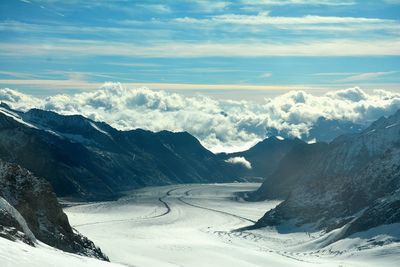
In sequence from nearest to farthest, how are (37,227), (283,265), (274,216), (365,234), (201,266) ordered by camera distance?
(37,227), (201,266), (283,265), (365,234), (274,216)

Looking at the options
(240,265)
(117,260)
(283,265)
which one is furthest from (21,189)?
(283,265)

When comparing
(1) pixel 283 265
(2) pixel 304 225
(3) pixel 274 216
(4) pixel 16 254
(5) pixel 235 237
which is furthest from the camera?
(3) pixel 274 216

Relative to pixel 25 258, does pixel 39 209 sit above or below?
below

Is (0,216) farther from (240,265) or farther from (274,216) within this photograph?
(274,216)

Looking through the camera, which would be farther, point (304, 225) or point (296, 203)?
point (296, 203)

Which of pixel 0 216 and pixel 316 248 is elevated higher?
pixel 0 216

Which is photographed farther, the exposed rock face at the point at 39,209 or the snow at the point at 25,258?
the exposed rock face at the point at 39,209

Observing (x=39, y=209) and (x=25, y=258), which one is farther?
(x=39, y=209)

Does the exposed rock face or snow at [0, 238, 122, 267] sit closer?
snow at [0, 238, 122, 267]
